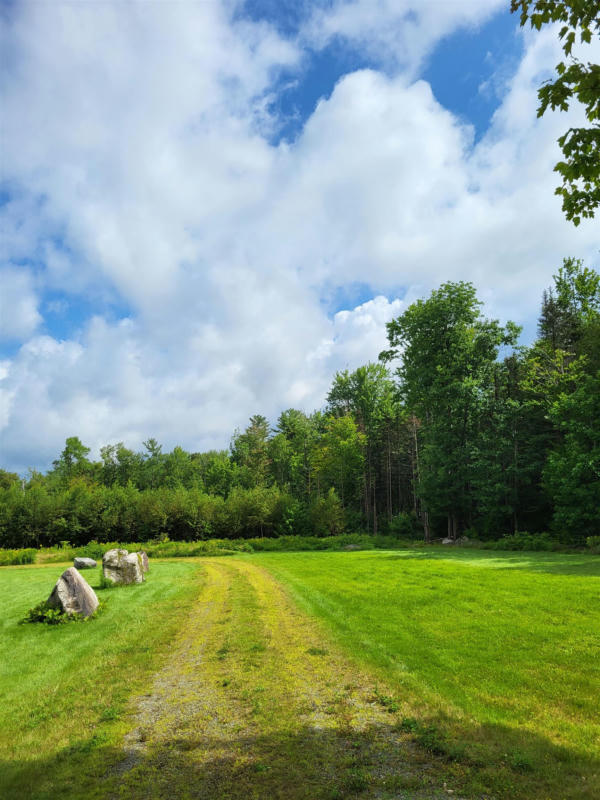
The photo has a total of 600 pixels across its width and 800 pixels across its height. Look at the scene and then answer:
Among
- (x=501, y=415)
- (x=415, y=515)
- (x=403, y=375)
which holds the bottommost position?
(x=415, y=515)

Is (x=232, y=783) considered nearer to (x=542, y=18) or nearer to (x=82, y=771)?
(x=82, y=771)

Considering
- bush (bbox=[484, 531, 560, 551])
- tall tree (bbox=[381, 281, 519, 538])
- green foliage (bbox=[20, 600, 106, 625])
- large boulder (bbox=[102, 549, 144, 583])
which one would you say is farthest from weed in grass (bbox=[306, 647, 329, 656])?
tall tree (bbox=[381, 281, 519, 538])

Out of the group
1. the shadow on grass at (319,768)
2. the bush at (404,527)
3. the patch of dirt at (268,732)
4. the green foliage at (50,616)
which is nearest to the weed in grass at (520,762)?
the shadow on grass at (319,768)

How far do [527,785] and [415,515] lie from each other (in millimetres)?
41854

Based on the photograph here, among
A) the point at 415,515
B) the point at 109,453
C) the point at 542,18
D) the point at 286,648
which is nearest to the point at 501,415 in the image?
the point at 415,515

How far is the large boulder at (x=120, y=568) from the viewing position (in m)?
15.9

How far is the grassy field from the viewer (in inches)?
160

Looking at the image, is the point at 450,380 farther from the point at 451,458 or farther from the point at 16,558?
the point at 16,558

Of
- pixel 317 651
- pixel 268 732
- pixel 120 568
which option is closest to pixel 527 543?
pixel 120 568

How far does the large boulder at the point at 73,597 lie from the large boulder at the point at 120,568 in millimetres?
4806

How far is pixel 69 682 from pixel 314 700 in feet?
13.5

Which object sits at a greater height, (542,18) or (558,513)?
(542,18)

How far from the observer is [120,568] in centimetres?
1609

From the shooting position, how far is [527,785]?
380 centimetres
